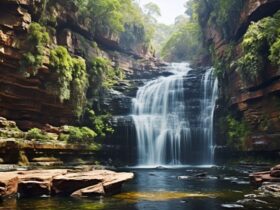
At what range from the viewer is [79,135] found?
28594 millimetres

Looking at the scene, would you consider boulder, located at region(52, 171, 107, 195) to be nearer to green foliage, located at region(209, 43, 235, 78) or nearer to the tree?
green foliage, located at region(209, 43, 235, 78)

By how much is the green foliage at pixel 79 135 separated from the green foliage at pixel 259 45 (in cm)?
1390

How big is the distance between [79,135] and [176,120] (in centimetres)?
1004

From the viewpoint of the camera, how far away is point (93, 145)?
97.9ft

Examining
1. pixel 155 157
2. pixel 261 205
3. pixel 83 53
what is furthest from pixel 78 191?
pixel 83 53

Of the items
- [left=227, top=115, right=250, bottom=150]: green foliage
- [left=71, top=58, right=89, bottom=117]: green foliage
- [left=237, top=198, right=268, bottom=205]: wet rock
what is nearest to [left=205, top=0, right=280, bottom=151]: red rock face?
[left=227, top=115, right=250, bottom=150]: green foliage

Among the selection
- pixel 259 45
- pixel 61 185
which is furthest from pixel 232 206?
pixel 259 45

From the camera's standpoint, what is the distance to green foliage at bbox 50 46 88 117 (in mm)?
27969

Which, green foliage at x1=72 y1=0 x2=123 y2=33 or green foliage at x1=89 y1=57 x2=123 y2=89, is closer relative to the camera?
green foliage at x1=89 y1=57 x2=123 y2=89

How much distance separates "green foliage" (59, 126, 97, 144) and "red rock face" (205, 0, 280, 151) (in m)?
12.8

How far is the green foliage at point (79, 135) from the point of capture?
92.4 ft

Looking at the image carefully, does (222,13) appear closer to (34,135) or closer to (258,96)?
(258,96)

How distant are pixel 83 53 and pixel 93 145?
406 inches

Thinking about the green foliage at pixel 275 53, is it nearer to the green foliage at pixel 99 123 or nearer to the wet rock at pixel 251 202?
the wet rock at pixel 251 202
